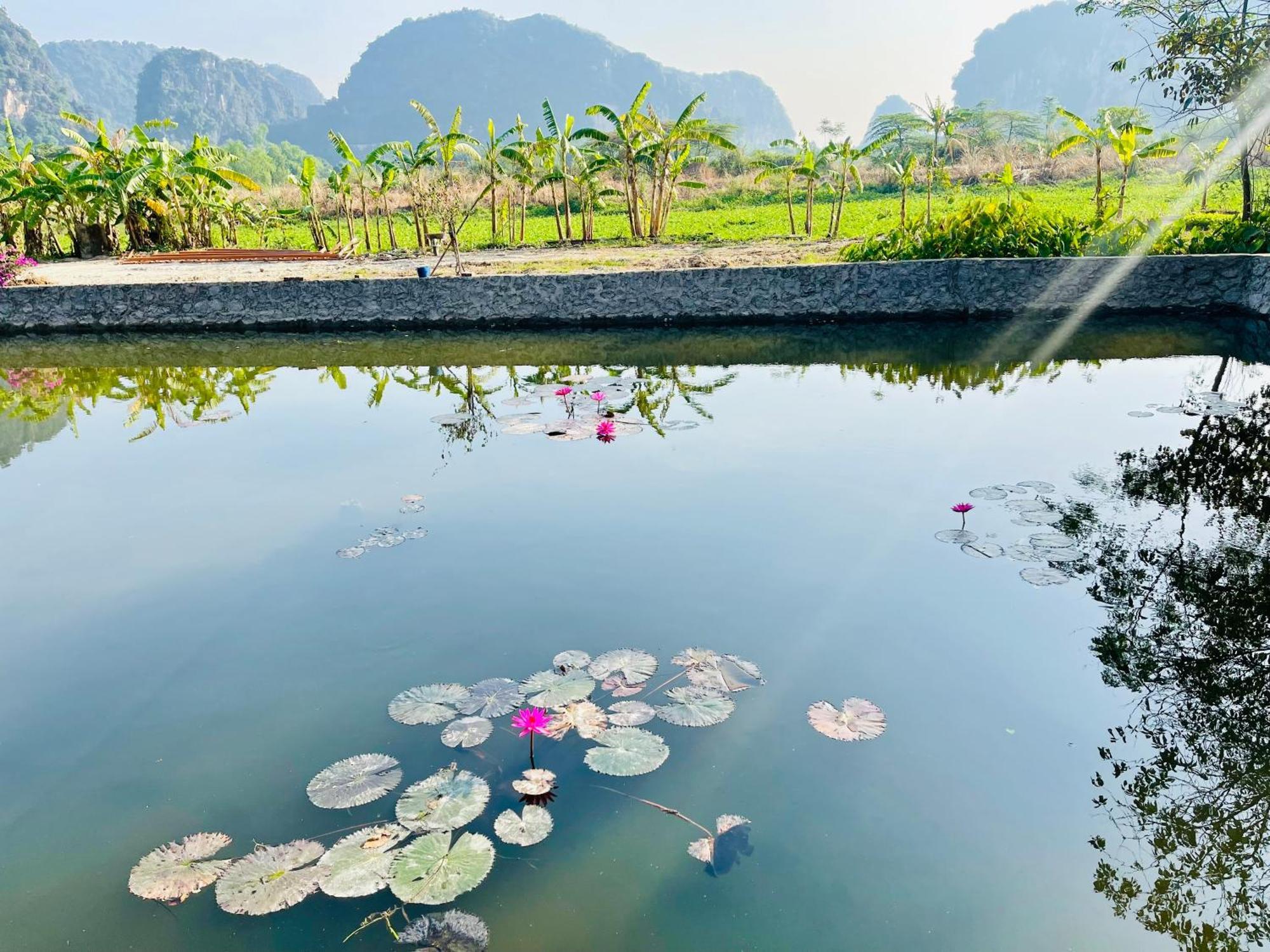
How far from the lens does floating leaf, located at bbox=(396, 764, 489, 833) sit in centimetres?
232

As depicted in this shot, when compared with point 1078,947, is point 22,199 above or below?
above

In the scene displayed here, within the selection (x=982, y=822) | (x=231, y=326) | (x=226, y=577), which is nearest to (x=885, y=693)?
(x=982, y=822)

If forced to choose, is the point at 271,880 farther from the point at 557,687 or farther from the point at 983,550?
the point at 983,550

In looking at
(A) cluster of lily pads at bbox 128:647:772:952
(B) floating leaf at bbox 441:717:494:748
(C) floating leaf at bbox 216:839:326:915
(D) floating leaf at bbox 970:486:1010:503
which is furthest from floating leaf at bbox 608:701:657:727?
(D) floating leaf at bbox 970:486:1010:503

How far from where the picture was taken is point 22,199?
17.8 m

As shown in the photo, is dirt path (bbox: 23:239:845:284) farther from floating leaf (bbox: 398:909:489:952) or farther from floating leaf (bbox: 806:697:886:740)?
floating leaf (bbox: 398:909:489:952)

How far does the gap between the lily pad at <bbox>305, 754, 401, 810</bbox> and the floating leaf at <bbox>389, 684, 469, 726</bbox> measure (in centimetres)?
19

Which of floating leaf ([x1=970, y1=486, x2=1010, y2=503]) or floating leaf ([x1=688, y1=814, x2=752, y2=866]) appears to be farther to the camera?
floating leaf ([x1=970, y1=486, x2=1010, y2=503])

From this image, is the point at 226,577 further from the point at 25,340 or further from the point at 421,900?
the point at 25,340

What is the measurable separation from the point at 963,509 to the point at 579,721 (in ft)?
7.02

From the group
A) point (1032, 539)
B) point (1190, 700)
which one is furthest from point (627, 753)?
point (1032, 539)

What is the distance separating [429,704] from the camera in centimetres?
286

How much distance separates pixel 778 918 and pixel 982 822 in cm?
66

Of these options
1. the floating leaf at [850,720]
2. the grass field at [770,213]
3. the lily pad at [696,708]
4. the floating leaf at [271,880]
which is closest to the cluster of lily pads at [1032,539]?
the floating leaf at [850,720]
